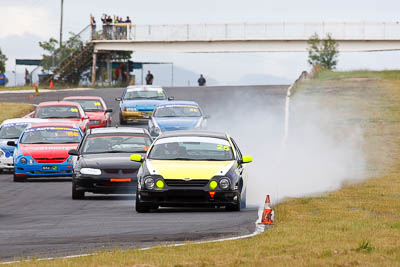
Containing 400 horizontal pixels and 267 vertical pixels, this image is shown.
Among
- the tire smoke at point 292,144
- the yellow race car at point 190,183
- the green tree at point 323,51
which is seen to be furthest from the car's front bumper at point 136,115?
the green tree at point 323,51

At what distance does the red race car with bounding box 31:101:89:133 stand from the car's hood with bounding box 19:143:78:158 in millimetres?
9010

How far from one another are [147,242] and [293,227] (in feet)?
6.79

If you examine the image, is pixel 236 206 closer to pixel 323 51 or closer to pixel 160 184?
pixel 160 184

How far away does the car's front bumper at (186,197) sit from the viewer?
16125 millimetres

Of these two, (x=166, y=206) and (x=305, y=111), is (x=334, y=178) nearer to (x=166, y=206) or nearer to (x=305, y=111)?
(x=166, y=206)

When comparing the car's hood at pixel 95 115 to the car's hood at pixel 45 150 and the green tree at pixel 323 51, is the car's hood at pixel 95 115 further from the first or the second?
the green tree at pixel 323 51

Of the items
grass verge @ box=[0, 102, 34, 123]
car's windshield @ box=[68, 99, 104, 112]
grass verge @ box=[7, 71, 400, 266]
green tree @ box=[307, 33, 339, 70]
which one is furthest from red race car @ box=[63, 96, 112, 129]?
green tree @ box=[307, 33, 339, 70]

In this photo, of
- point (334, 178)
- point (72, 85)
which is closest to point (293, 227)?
point (334, 178)

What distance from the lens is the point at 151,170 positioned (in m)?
16.4

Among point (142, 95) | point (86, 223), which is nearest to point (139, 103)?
point (142, 95)

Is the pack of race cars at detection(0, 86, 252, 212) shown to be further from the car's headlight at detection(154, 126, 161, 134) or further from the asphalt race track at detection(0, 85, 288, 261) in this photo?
the car's headlight at detection(154, 126, 161, 134)

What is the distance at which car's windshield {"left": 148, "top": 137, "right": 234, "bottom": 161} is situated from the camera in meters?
17.0

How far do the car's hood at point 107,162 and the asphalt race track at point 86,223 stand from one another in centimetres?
62

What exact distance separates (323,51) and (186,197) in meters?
60.4
